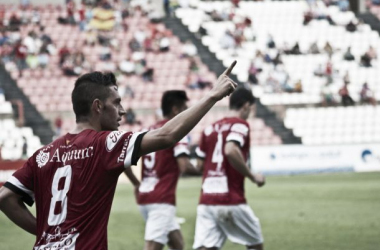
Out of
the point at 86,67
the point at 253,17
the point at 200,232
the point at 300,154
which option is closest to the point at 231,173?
the point at 200,232

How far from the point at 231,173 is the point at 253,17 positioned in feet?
110

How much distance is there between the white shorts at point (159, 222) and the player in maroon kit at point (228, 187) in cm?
49

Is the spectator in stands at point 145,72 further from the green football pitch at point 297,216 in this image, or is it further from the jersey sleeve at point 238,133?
the jersey sleeve at point 238,133

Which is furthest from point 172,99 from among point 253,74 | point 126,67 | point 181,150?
point 253,74

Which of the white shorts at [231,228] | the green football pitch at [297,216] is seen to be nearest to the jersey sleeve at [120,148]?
the white shorts at [231,228]

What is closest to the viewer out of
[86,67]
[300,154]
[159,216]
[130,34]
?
[159,216]

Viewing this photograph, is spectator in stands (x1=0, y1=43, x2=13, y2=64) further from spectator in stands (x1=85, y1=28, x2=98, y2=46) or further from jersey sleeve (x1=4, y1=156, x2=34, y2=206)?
jersey sleeve (x1=4, y1=156, x2=34, y2=206)

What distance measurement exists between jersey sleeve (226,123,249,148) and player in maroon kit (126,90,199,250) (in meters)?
0.75

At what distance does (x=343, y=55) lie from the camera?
129 ft

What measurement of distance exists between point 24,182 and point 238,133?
13.0 ft

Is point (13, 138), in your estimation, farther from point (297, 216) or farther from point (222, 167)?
point (222, 167)

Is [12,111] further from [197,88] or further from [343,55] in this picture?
[343,55]

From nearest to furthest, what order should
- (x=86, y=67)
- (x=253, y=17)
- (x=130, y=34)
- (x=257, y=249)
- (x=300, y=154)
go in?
(x=257, y=249) < (x=300, y=154) < (x=86, y=67) < (x=130, y=34) < (x=253, y=17)

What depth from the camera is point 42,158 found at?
480 cm
